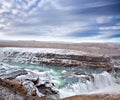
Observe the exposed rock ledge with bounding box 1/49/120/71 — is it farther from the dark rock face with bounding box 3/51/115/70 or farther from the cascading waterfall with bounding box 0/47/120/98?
the cascading waterfall with bounding box 0/47/120/98

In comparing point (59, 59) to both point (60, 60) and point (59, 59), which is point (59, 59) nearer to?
point (59, 59)

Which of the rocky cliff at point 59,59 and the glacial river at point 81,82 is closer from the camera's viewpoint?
the glacial river at point 81,82

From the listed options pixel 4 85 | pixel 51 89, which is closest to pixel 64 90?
pixel 51 89

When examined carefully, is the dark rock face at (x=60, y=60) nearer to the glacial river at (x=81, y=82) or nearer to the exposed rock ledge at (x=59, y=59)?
the exposed rock ledge at (x=59, y=59)

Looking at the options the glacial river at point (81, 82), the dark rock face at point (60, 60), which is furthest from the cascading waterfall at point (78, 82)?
the dark rock face at point (60, 60)

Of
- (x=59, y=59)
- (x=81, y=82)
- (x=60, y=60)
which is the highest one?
(x=59, y=59)

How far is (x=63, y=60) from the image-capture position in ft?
87.6

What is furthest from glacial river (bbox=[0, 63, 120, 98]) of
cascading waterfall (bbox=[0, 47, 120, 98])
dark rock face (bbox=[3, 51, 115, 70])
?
dark rock face (bbox=[3, 51, 115, 70])

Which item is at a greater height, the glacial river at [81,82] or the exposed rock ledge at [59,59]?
the exposed rock ledge at [59,59]

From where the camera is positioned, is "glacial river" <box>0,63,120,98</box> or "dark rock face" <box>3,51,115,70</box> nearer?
"glacial river" <box>0,63,120,98</box>

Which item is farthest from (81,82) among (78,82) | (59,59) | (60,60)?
(59,59)

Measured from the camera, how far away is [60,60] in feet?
87.7

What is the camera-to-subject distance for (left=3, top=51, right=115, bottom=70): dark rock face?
2572 centimetres

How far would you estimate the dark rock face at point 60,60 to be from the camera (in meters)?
25.7
